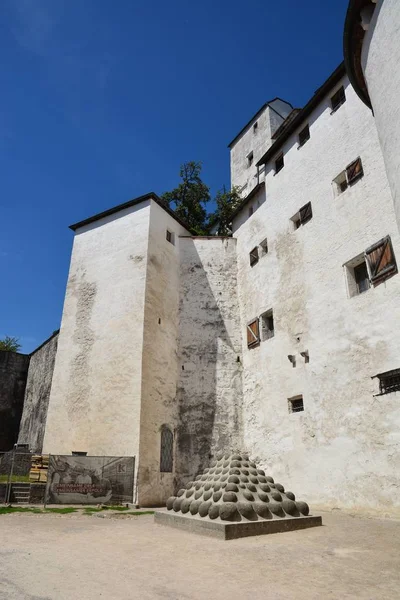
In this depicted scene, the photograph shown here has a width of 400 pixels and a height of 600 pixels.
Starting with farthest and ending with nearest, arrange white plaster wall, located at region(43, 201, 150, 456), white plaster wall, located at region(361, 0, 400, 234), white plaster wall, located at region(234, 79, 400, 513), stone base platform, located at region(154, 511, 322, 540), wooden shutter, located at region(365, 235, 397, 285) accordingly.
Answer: white plaster wall, located at region(43, 201, 150, 456), wooden shutter, located at region(365, 235, 397, 285), white plaster wall, located at region(234, 79, 400, 513), stone base platform, located at region(154, 511, 322, 540), white plaster wall, located at region(361, 0, 400, 234)

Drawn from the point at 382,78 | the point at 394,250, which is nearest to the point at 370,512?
the point at 394,250

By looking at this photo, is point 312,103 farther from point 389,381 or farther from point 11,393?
point 11,393

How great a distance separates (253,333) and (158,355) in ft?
14.1

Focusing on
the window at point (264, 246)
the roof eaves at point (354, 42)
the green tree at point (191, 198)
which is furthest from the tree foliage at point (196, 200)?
the roof eaves at point (354, 42)

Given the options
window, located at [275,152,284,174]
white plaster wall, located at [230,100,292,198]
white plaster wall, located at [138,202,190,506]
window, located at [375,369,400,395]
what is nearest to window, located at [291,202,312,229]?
window, located at [275,152,284,174]

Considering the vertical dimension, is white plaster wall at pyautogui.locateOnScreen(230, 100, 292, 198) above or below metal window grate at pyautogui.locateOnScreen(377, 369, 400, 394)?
above

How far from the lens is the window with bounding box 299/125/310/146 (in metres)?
16.4

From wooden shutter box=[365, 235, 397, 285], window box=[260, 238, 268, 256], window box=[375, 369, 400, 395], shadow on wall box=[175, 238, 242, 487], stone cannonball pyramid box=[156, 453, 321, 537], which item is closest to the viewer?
stone cannonball pyramid box=[156, 453, 321, 537]

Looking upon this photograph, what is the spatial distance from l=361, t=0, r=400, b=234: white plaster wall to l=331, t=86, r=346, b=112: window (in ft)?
27.2

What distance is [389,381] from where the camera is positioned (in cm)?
1061

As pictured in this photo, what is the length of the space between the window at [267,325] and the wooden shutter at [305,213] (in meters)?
3.95

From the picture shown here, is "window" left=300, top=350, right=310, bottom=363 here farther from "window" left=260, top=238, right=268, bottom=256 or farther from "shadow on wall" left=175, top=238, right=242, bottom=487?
"window" left=260, top=238, right=268, bottom=256

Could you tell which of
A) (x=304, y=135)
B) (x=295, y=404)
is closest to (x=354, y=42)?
(x=304, y=135)

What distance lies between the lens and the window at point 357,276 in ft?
40.6
